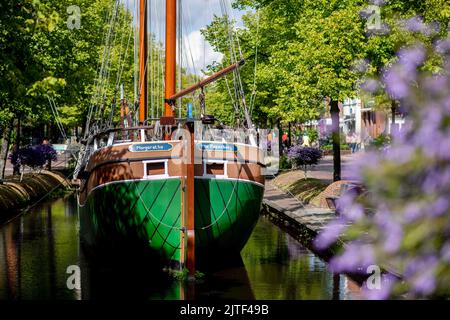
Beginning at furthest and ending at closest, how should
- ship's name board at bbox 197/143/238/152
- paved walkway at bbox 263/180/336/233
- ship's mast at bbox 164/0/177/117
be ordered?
paved walkway at bbox 263/180/336/233, ship's mast at bbox 164/0/177/117, ship's name board at bbox 197/143/238/152

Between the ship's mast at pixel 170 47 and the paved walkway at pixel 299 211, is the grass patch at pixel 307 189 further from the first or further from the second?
the ship's mast at pixel 170 47

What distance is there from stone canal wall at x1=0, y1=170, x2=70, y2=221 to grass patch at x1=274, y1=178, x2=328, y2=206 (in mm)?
8936

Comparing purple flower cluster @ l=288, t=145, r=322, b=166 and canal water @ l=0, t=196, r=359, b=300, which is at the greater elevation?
purple flower cluster @ l=288, t=145, r=322, b=166

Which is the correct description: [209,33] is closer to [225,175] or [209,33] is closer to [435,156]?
[225,175]

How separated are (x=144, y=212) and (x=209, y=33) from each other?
29.6 metres

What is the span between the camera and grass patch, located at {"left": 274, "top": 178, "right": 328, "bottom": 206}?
30.1 m

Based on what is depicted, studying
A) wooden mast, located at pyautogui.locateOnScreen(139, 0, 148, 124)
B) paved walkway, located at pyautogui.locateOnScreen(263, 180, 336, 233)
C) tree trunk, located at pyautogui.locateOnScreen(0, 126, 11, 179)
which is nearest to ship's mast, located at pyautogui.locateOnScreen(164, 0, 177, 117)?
paved walkway, located at pyautogui.locateOnScreen(263, 180, 336, 233)

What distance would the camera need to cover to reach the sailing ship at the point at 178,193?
18234 millimetres

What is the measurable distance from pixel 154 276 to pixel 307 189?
15470mm

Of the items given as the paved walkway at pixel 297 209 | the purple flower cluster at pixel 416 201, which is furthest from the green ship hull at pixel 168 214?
the purple flower cluster at pixel 416 201

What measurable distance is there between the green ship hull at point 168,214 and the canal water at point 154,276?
0.59 meters

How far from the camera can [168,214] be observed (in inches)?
719

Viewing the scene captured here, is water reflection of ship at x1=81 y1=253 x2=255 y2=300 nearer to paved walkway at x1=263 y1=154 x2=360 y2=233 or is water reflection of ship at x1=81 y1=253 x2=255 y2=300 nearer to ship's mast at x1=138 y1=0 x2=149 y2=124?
paved walkway at x1=263 y1=154 x2=360 y2=233
